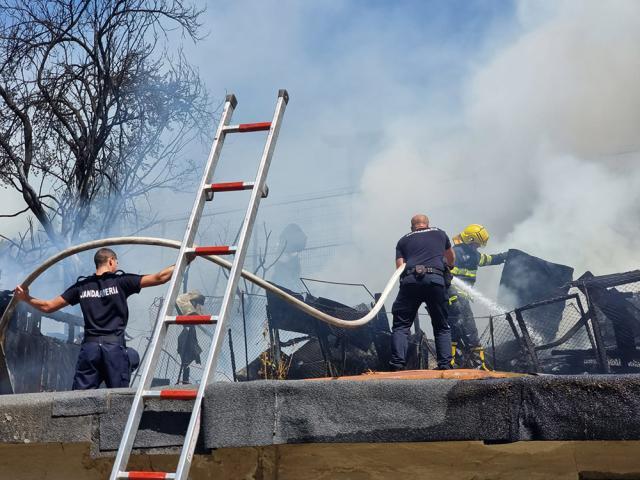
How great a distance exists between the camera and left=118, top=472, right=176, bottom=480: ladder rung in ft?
8.59

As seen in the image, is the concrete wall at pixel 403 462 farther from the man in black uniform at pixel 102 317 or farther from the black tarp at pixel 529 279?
the black tarp at pixel 529 279

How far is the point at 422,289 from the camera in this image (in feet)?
19.3

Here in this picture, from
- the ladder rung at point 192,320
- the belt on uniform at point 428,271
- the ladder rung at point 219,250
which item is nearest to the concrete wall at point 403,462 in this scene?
the ladder rung at point 192,320

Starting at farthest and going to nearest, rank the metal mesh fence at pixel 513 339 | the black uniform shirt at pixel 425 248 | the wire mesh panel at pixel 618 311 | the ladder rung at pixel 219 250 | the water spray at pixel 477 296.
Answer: the water spray at pixel 477 296 → the metal mesh fence at pixel 513 339 → the wire mesh panel at pixel 618 311 → the black uniform shirt at pixel 425 248 → the ladder rung at pixel 219 250

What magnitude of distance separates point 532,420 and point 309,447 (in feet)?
2.82

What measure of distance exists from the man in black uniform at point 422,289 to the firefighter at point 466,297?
31.1 inches

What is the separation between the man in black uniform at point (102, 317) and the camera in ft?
14.4

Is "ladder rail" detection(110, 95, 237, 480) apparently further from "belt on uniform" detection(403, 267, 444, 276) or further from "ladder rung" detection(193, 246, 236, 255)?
"belt on uniform" detection(403, 267, 444, 276)

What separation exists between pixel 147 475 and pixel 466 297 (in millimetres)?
5553

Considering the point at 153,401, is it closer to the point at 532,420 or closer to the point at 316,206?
the point at 532,420

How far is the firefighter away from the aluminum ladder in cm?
363

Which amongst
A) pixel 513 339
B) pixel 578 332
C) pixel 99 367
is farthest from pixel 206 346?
pixel 99 367

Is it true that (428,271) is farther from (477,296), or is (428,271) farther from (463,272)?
(477,296)

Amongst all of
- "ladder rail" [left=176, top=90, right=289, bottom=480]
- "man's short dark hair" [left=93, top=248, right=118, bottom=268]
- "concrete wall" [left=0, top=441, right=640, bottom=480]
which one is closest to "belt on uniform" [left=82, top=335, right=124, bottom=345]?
"man's short dark hair" [left=93, top=248, right=118, bottom=268]
